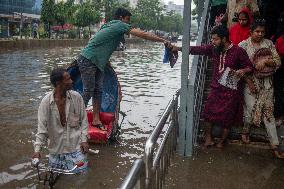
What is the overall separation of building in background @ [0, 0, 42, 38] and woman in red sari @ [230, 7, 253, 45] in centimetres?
4067

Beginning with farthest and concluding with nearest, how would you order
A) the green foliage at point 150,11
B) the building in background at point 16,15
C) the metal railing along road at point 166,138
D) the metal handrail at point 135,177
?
1. the green foliage at point 150,11
2. the building in background at point 16,15
3. the metal railing along road at point 166,138
4. the metal handrail at point 135,177

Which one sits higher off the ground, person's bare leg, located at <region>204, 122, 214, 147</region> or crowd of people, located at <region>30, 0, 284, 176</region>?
crowd of people, located at <region>30, 0, 284, 176</region>

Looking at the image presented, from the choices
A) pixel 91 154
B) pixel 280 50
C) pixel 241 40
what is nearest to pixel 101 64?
pixel 91 154

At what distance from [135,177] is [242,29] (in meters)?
4.22

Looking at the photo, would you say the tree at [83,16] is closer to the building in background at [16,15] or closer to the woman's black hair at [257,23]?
the building in background at [16,15]

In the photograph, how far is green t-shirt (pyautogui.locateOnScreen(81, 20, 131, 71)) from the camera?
545 centimetres

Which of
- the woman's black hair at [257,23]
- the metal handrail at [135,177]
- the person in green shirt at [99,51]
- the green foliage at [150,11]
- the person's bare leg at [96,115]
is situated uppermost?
the green foliage at [150,11]

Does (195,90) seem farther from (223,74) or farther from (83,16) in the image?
(83,16)

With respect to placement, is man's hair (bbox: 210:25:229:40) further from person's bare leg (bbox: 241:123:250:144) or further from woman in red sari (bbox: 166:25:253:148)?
person's bare leg (bbox: 241:123:250:144)

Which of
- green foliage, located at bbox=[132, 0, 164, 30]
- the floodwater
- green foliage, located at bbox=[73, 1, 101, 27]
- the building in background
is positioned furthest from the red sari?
green foliage, located at bbox=[132, 0, 164, 30]

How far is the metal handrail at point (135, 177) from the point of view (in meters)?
2.09

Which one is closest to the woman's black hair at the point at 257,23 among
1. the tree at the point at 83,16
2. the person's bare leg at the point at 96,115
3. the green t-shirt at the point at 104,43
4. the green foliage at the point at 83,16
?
the green t-shirt at the point at 104,43

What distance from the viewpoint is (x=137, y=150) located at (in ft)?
18.9

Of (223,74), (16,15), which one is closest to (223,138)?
(223,74)
